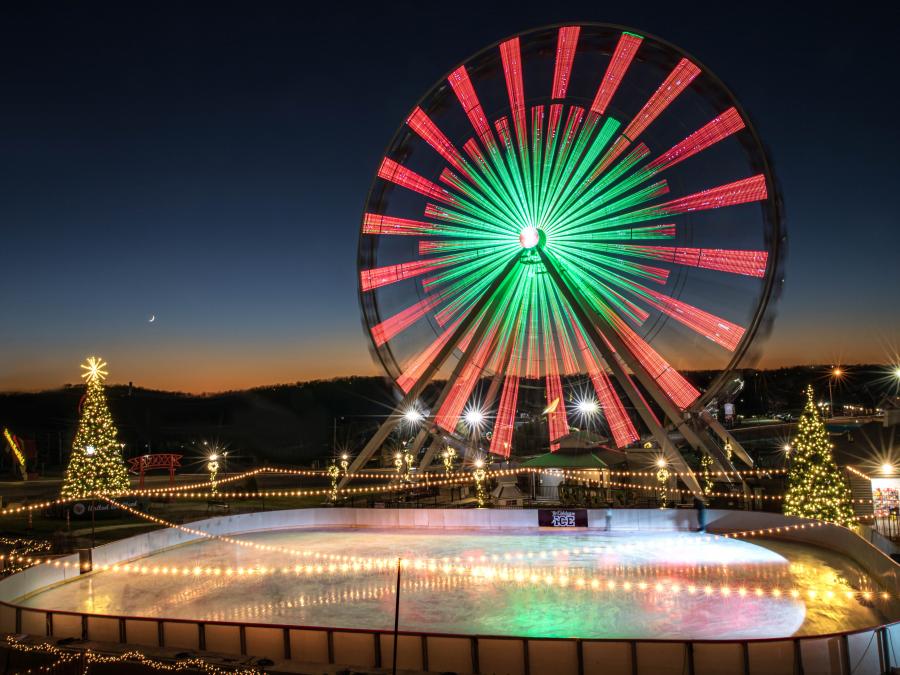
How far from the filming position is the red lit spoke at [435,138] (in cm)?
2206

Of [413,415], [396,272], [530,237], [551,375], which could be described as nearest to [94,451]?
[413,415]

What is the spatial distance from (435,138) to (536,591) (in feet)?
46.1

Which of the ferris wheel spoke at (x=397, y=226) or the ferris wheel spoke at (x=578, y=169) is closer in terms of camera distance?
the ferris wheel spoke at (x=578, y=169)

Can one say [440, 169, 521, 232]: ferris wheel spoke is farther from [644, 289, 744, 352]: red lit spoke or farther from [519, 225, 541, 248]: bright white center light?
[644, 289, 744, 352]: red lit spoke

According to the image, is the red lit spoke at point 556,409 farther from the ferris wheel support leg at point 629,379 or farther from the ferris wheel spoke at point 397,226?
the ferris wheel spoke at point 397,226

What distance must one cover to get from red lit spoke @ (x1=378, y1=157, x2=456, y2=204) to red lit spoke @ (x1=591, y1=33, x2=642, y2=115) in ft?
16.8

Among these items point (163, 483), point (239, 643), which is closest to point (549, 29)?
point (239, 643)

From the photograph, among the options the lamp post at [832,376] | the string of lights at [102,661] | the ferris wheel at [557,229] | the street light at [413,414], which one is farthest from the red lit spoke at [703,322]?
the string of lights at [102,661]

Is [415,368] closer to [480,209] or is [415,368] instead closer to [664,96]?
[480,209]

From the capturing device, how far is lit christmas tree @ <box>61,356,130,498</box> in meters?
24.5

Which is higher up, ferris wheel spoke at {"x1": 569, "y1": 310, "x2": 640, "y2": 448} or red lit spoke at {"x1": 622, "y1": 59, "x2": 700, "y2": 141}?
red lit spoke at {"x1": 622, "y1": 59, "x2": 700, "y2": 141}

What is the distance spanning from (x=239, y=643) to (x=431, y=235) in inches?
601

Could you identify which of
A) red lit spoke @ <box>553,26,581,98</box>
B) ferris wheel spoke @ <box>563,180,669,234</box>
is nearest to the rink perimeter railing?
ferris wheel spoke @ <box>563,180,669,234</box>

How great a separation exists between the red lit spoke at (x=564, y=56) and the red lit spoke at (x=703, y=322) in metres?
6.35
